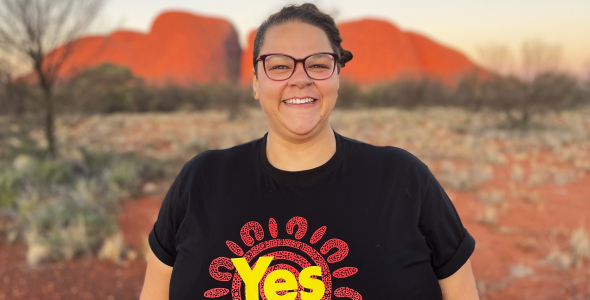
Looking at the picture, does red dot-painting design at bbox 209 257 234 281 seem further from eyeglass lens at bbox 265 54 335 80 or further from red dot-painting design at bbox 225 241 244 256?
eyeglass lens at bbox 265 54 335 80

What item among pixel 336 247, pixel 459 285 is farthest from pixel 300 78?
pixel 459 285

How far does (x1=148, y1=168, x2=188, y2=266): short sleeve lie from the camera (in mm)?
1459

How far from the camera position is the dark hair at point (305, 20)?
1433 millimetres

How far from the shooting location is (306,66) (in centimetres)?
142

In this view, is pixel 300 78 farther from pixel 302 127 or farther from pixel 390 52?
pixel 390 52

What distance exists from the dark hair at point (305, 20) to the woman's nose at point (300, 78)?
17 cm

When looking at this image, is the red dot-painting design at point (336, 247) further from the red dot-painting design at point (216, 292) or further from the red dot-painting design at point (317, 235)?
the red dot-painting design at point (216, 292)

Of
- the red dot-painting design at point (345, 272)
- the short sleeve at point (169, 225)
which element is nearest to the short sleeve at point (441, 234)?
the red dot-painting design at point (345, 272)

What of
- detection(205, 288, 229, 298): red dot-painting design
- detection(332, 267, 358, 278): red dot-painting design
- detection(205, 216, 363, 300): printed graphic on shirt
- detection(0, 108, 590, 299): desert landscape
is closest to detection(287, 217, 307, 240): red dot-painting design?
detection(205, 216, 363, 300): printed graphic on shirt

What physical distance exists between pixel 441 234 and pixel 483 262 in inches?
167

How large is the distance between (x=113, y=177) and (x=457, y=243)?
23.6 ft

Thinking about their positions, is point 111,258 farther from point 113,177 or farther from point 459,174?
point 459,174

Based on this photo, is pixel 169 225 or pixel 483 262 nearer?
pixel 169 225

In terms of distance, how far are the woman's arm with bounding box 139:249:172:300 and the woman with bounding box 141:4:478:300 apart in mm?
31
